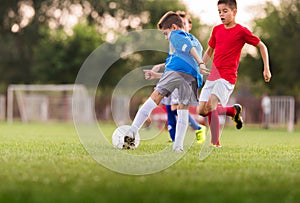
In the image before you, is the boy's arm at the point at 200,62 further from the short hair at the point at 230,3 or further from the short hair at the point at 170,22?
the short hair at the point at 230,3

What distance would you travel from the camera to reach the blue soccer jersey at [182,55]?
7.89 metres

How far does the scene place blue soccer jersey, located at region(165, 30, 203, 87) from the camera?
311 inches

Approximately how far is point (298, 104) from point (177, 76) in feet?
92.5

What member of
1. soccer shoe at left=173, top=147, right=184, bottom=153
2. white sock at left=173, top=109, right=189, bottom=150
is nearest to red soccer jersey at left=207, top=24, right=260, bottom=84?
white sock at left=173, top=109, right=189, bottom=150

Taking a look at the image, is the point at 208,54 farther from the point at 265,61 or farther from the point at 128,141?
the point at 128,141

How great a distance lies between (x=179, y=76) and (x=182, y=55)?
0.29 meters

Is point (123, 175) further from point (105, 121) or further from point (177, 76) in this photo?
point (105, 121)

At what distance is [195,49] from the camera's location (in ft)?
26.0

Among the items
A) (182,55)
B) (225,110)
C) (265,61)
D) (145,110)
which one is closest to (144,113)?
(145,110)

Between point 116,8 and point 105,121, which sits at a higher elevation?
point 116,8

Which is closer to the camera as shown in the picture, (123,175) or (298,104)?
(123,175)

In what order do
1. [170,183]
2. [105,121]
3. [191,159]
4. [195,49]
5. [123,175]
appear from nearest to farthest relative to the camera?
1. [170,183]
2. [123,175]
3. [191,159]
4. [195,49]
5. [105,121]

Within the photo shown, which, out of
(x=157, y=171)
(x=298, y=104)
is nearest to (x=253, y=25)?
(x=298, y=104)

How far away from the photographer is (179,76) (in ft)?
26.2
